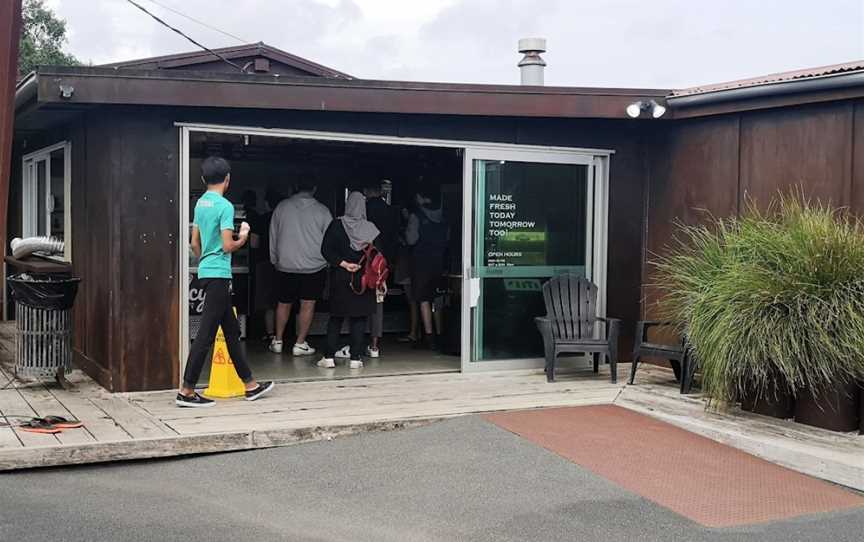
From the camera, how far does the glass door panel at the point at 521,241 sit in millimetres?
7957

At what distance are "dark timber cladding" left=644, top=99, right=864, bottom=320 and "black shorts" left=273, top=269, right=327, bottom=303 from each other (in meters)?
2.97

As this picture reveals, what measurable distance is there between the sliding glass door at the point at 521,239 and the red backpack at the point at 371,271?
0.78m

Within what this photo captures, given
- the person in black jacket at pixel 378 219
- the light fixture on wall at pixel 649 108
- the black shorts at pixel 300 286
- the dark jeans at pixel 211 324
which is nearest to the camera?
the dark jeans at pixel 211 324

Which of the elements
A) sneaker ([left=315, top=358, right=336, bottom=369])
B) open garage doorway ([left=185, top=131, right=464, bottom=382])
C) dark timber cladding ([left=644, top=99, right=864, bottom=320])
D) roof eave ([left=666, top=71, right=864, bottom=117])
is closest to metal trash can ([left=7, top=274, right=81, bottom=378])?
open garage doorway ([left=185, top=131, right=464, bottom=382])

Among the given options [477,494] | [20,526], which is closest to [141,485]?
[20,526]

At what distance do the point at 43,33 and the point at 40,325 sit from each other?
67.8ft

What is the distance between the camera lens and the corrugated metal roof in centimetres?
651

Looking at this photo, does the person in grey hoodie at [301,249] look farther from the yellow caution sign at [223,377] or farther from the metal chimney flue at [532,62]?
the metal chimney flue at [532,62]

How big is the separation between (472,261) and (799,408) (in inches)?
115

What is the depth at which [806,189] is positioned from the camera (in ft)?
23.1

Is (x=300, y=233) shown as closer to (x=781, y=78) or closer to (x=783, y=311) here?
(x=781, y=78)

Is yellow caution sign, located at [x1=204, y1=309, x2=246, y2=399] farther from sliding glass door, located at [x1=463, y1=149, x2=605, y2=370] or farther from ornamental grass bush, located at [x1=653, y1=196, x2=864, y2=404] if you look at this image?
ornamental grass bush, located at [x1=653, y1=196, x2=864, y2=404]

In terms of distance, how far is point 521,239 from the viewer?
8102 millimetres

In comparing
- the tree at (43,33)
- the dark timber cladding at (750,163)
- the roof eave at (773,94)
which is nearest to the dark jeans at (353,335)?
the dark timber cladding at (750,163)
